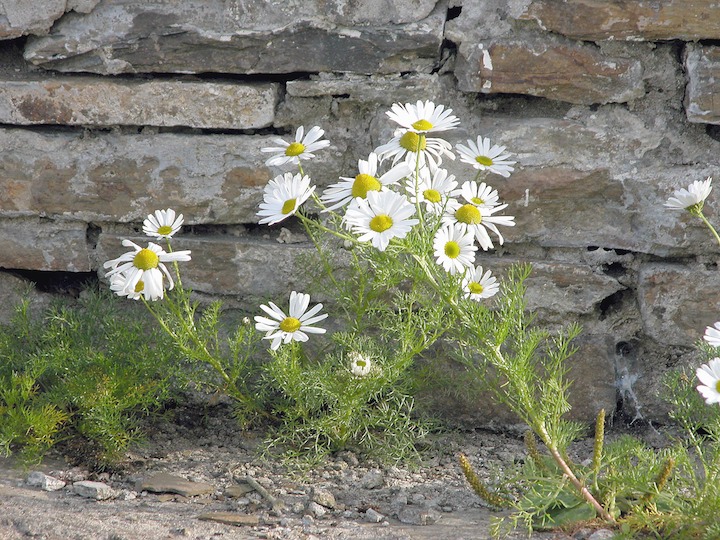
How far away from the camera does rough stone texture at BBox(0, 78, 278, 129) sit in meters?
2.46

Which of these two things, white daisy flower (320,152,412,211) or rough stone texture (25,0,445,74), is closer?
white daisy flower (320,152,412,211)

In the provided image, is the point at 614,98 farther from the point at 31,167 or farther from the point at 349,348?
the point at 31,167

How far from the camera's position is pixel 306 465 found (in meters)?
2.27

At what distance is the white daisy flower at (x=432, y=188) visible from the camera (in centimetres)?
206

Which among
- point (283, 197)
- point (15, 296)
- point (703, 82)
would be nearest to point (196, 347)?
point (283, 197)

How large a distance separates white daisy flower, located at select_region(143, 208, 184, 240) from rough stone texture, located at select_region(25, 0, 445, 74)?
449mm

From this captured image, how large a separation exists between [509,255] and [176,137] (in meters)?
1.05

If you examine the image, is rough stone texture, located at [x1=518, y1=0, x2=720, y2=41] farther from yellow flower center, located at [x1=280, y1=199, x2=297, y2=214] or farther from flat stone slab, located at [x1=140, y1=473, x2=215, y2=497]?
flat stone slab, located at [x1=140, y1=473, x2=215, y2=497]

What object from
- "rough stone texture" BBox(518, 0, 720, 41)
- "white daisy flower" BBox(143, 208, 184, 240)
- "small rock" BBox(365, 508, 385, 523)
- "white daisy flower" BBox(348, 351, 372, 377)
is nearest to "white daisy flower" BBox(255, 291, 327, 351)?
"white daisy flower" BBox(348, 351, 372, 377)

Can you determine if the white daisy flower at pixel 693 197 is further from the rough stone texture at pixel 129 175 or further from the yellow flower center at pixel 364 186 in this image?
the rough stone texture at pixel 129 175

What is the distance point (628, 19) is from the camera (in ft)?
7.43

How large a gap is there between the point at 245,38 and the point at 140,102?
369 millimetres

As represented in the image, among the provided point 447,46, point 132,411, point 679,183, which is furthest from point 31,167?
point 679,183

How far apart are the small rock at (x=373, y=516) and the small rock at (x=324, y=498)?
10 cm
